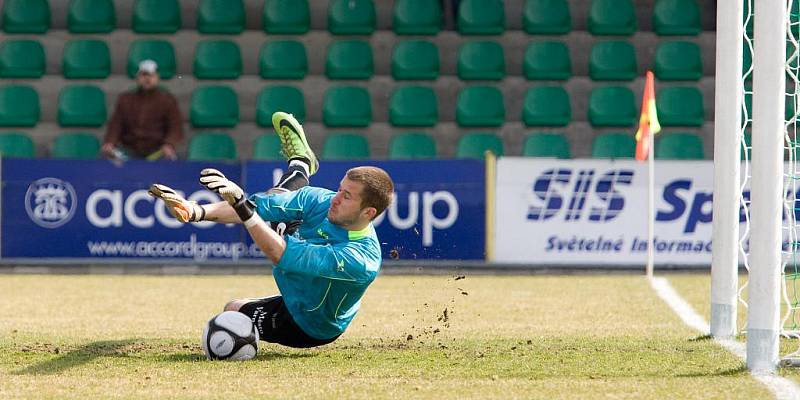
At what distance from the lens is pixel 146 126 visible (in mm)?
17297

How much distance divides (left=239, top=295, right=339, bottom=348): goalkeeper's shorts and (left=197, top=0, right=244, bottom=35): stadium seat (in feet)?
41.0

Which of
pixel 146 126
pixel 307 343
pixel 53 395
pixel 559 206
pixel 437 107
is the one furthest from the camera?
pixel 437 107

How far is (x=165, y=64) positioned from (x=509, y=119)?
17.0 feet

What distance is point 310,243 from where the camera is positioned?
762cm

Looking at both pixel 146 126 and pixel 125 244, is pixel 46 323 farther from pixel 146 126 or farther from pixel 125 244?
pixel 146 126

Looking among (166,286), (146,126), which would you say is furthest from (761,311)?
(146,126)

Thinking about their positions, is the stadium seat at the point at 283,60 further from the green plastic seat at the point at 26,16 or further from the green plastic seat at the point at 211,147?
the green plastic seat at the point at 26,16

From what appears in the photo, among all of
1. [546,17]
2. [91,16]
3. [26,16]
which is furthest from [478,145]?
[26,16]

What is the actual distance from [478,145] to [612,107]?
217 centimetres

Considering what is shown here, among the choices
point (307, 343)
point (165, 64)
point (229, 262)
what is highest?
point (165, 64)

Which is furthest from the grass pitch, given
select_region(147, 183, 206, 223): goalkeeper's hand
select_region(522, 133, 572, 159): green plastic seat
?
select_region(522, 133, 572, 159): green plastic seat

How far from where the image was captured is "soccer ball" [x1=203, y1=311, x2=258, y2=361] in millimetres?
7648

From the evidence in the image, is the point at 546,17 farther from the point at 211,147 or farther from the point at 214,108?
the point at 211,147

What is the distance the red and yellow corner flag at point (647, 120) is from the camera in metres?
14.1
